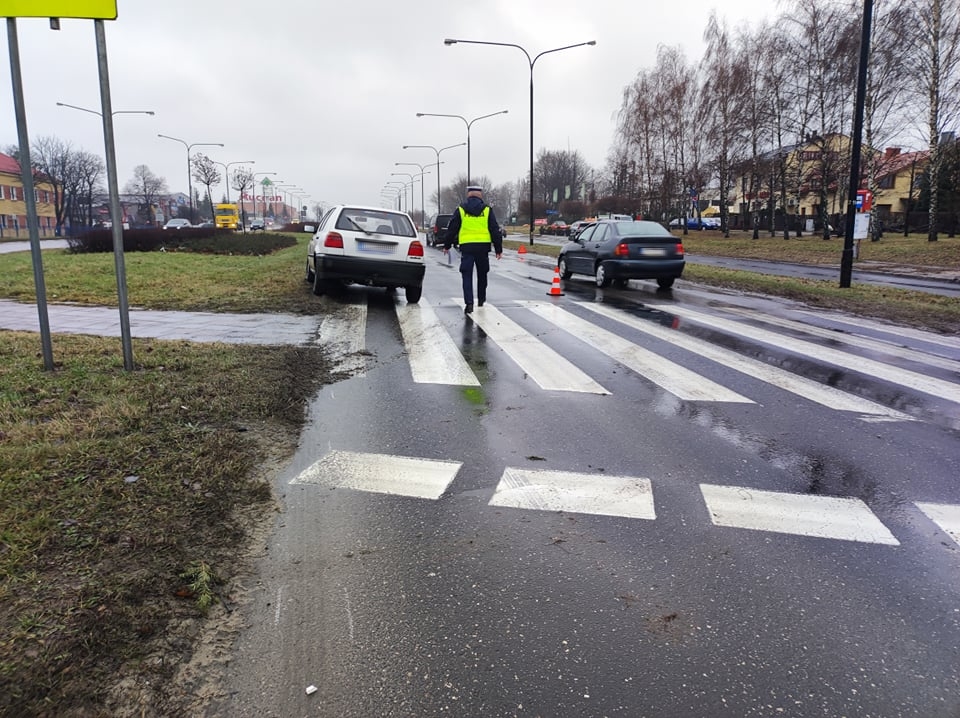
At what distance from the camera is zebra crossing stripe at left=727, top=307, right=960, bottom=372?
7431 mm

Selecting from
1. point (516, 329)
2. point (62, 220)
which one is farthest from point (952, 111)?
point (62, 220)

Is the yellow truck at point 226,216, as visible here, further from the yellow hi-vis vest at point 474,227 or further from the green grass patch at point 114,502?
the green grass patch at point 114,502

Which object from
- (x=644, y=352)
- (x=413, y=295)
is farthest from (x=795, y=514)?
(x=413, y=295)

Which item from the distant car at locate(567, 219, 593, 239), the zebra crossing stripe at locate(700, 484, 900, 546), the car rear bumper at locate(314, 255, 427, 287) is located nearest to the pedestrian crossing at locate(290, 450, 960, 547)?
the zebra crossing stripe at locate(700, 484, 900, 546)

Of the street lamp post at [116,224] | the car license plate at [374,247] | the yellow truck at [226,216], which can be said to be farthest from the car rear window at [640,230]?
the yellow truck at [226,216]

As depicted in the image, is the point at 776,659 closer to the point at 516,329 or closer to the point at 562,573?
the point at 562,573

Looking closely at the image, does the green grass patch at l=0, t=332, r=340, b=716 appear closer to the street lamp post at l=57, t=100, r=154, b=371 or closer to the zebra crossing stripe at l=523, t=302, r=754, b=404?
the street lamp post at l=57, t=100, r=154, b=371

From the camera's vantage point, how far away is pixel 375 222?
37.9ft

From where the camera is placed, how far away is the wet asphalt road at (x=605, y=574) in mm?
2229

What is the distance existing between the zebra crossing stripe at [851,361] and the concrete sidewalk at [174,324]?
5.84m

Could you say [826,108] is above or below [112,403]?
above

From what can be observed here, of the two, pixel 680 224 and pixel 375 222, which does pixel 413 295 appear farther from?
pixel 680 224

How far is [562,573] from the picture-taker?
2.92 metres

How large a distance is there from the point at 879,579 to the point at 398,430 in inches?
122
